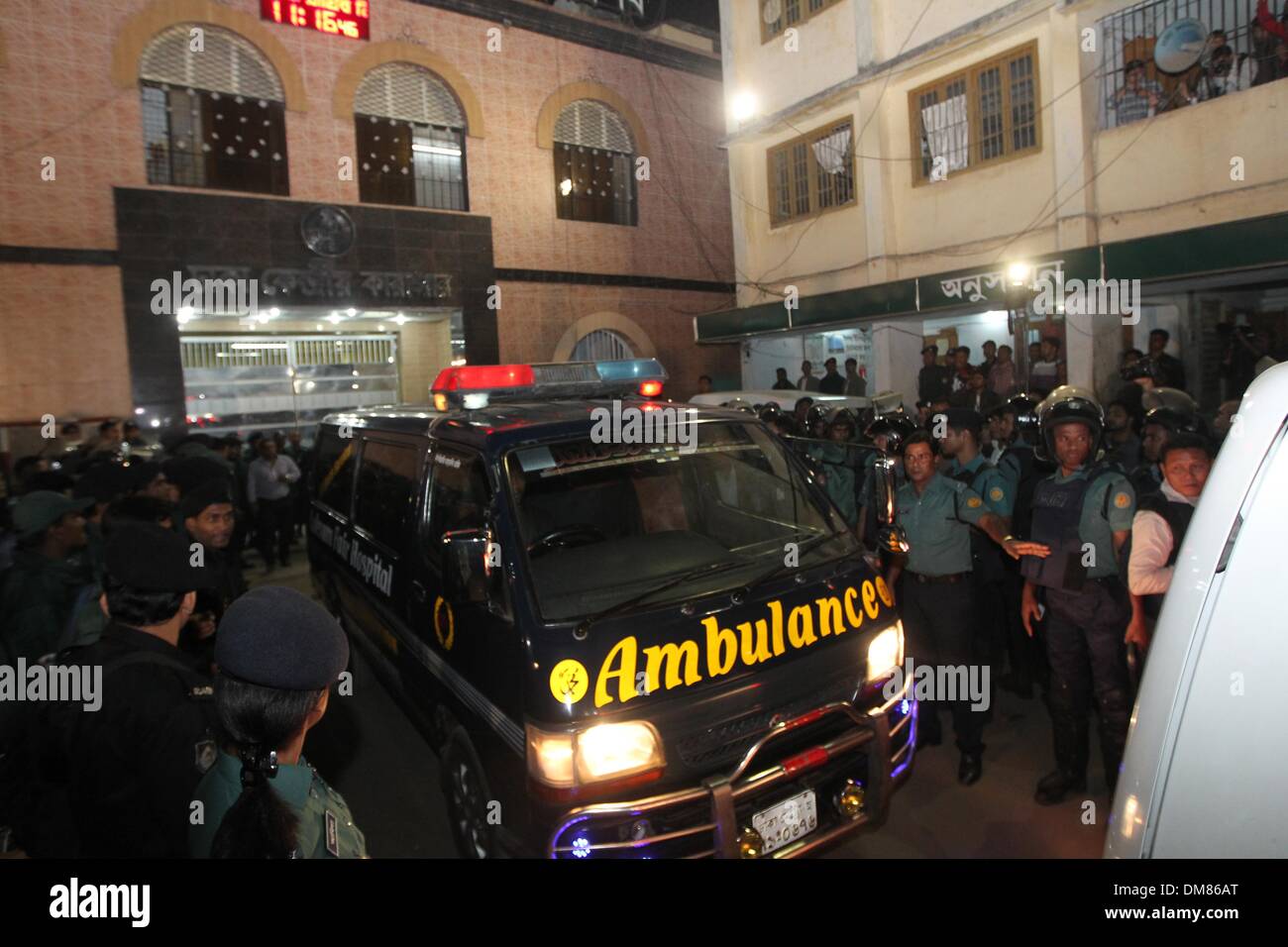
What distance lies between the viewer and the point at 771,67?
14328 mm

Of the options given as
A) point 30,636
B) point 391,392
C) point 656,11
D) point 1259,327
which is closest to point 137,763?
point 30,636

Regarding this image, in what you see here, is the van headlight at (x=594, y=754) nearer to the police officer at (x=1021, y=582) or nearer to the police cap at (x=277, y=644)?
the police cap at (x=277, y=644)

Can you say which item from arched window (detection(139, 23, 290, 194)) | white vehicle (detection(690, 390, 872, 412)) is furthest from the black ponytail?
arched window (detection(139, 23, 290, 194))

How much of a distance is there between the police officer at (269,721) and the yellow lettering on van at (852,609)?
2263 millimetres


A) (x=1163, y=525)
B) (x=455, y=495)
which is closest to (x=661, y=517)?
(x=455, y=495)

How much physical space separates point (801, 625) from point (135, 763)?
2.27m

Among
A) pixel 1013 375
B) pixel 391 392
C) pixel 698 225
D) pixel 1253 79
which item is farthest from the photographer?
pixel 698 225

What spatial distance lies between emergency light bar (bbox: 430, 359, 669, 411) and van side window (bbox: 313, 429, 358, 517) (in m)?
1.22

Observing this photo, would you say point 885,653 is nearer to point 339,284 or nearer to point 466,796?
point 466,796

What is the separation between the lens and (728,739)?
2834 mm

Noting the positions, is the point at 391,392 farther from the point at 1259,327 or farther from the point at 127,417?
the point at 1259,327

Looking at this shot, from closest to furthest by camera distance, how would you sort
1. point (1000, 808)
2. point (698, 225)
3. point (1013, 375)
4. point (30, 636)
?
point (30, 636) < point (1000, 808) < point (1013, 375) < point (698, 225)

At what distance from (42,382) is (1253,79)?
619 inches
